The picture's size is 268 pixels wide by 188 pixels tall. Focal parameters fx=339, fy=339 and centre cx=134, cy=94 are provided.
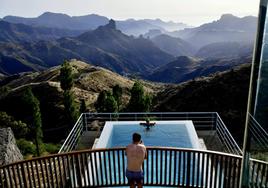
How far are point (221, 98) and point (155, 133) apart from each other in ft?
139

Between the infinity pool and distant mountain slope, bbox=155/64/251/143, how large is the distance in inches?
1269

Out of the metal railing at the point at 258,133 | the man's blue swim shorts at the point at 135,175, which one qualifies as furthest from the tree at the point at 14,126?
the metal railing at the point at 258,133

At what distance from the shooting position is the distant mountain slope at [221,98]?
52756 mm

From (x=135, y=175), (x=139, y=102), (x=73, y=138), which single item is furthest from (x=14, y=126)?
(x=135, y=175)

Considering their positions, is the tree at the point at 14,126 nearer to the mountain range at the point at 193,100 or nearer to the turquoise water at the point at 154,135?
the mountain range at the point at 193,100

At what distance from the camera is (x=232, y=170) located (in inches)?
297

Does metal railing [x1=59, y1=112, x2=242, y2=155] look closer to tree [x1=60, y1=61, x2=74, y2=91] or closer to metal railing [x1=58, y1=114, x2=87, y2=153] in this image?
metal railing [x1=58, y1=114, x2=87, y2=153]

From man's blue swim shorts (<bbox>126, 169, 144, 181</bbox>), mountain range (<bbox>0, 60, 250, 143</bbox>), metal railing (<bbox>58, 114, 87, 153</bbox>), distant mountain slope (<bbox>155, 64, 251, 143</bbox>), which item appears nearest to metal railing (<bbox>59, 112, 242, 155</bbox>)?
metal railing (<bbox>58, 114, 87, 153</bbox>)

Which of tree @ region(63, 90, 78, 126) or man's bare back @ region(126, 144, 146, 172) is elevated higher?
man's bare back @ region(126, 144, 146, 172)

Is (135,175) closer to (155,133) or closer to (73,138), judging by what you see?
(73,138)

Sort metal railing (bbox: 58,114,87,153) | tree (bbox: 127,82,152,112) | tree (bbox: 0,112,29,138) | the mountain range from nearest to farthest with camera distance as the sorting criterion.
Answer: metal railing (bbox: 58,114,87,153) → tree (bbox: 127,82,152,112) → tree (bbox: 0,112,29,138) → the mountain range

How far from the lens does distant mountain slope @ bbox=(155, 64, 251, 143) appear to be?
52756 millimetres

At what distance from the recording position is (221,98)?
57.6 meters

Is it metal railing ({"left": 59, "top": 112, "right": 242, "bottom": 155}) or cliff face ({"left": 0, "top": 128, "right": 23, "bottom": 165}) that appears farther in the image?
cliff face ({"left": 0, "top": 128, "right": 23, "bottom": 165})
